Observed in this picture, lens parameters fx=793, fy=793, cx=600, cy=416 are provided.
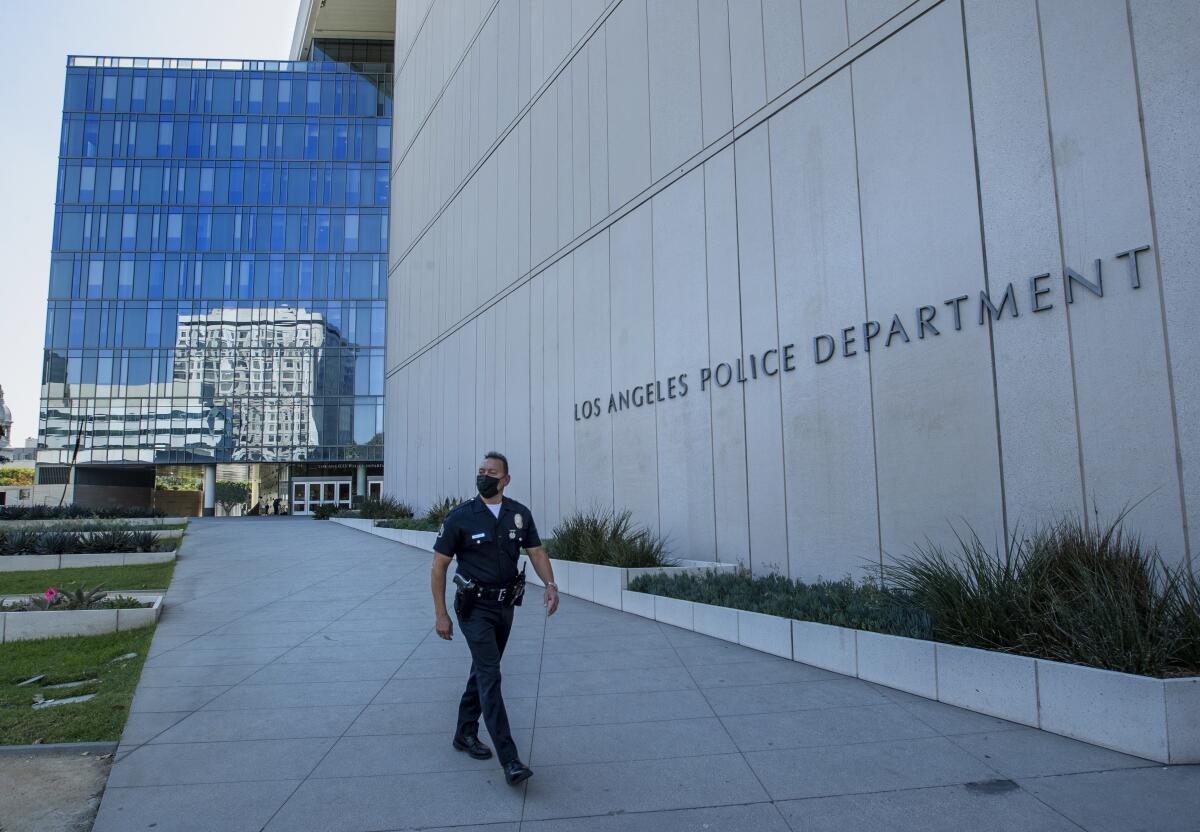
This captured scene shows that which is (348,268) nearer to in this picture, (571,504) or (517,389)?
(517,389)

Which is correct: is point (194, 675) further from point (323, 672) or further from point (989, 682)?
point (989, 682)

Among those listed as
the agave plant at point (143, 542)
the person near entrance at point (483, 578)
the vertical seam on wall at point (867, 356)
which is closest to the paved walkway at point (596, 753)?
the person near entrance at point (483, 578)

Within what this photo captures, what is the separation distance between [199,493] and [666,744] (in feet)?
181

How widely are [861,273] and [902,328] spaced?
3.03ft

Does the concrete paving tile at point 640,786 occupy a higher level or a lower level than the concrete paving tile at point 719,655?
lower

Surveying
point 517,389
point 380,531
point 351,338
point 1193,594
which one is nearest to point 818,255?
point 1193,594

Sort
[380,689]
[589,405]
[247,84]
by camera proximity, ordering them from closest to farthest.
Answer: [380,689] < [589,405] < [247,84]

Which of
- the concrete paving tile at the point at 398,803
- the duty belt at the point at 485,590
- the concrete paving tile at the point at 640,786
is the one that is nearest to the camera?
the concrete paving tile at the point at 398,803

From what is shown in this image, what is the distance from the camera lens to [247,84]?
162 feet

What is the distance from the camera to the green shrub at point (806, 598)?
20.4 ft

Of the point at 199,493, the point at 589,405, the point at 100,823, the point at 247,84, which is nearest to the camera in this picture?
the point at 100,823

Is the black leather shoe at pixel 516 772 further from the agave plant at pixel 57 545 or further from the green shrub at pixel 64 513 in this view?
the green shrub at pixel 64 513

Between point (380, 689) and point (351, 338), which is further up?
point (351, 338)

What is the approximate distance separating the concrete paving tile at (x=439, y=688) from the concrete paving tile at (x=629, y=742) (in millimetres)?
1040
